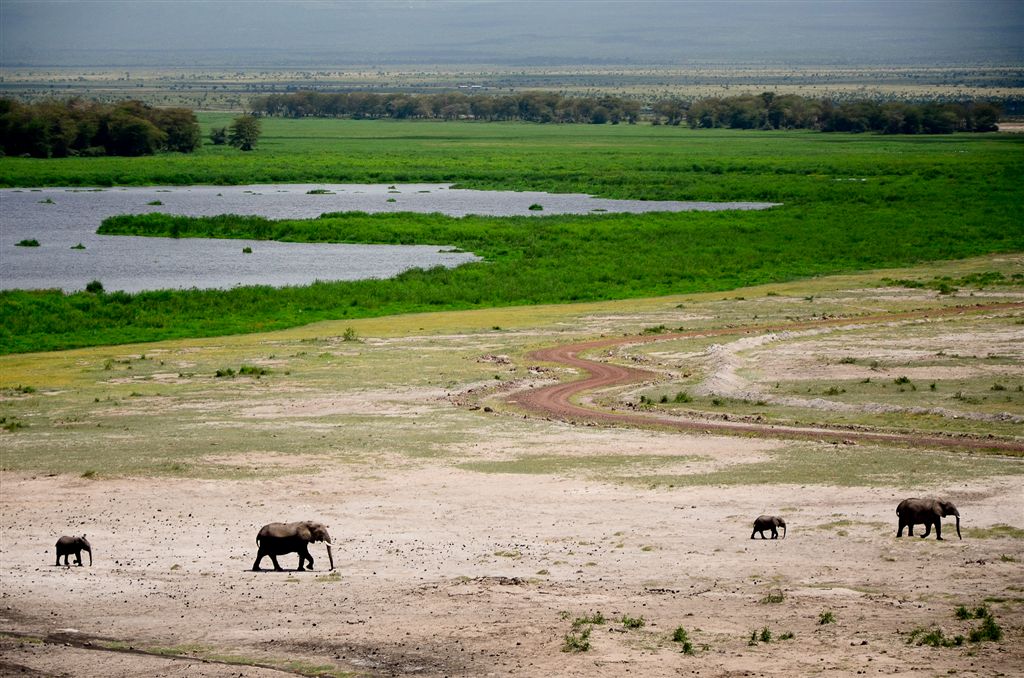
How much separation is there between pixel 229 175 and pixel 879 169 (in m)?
54.7

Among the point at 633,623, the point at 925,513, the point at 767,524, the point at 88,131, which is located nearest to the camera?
the point at 633,623

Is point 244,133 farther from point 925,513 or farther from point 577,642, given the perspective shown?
point 577,642

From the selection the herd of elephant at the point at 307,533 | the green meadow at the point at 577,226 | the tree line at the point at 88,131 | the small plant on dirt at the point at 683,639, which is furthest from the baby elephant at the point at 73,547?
the tree line at the point at 88,131

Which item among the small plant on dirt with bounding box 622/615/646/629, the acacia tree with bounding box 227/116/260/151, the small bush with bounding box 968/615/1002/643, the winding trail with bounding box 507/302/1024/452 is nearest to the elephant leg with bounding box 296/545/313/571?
the small plant on dirt with bounding box 622/615/646/629

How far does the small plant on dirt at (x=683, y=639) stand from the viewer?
17077mm

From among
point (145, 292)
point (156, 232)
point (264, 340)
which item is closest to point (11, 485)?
point (264, 340)

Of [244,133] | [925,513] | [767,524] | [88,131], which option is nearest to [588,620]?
[767,524]

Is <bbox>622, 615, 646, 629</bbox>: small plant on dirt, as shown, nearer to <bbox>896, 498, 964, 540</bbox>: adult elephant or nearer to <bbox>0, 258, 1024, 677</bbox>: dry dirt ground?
<bbox>0, 258, 1024, 677</bbox>: dry dirt ground

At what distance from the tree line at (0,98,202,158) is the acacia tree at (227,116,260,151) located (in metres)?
4.98

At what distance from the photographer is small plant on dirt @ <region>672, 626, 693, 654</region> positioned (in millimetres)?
17077

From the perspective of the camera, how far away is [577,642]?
1750 cm

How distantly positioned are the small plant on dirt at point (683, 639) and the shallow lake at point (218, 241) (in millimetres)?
48474

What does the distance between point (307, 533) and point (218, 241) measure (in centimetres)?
6330

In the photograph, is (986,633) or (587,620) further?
(587,620)
